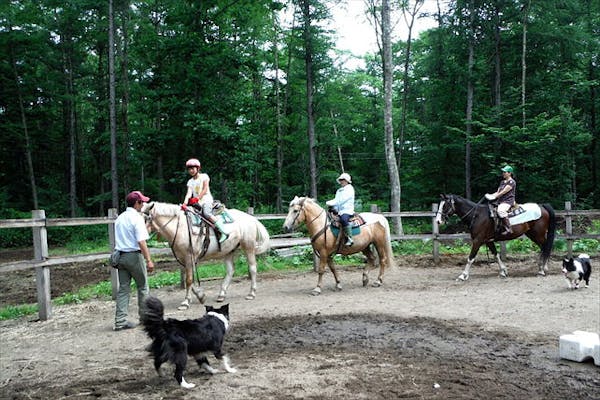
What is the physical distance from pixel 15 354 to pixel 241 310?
3.14m

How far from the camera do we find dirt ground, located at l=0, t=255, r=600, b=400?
12.5 ft

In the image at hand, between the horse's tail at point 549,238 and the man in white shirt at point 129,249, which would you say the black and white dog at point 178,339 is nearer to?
the man in white shirt at point 129,249

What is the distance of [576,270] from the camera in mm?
7996

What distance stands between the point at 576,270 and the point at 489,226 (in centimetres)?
227

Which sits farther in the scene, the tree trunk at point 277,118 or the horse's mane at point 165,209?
the tree trunk at point 277,118

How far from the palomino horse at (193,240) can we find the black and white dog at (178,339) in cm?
345

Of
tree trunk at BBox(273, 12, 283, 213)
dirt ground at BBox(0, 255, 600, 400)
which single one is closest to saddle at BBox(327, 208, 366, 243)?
dirt ground at BBox(0, 255, 600, 400)

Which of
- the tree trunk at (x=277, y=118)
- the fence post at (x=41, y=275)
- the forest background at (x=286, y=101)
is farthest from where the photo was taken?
the tree trunk at (x=277, y=118)

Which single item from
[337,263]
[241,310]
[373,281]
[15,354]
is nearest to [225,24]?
[337,263]

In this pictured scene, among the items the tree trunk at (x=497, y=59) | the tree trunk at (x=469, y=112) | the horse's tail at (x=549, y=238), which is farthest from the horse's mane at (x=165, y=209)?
the tree trunk at (x=497, y=59)

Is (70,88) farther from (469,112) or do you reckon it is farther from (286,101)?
(469,112)

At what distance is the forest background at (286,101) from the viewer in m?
16.3

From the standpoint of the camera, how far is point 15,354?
17.4 feet

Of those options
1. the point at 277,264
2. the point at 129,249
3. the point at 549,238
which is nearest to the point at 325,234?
the point at 277,264
